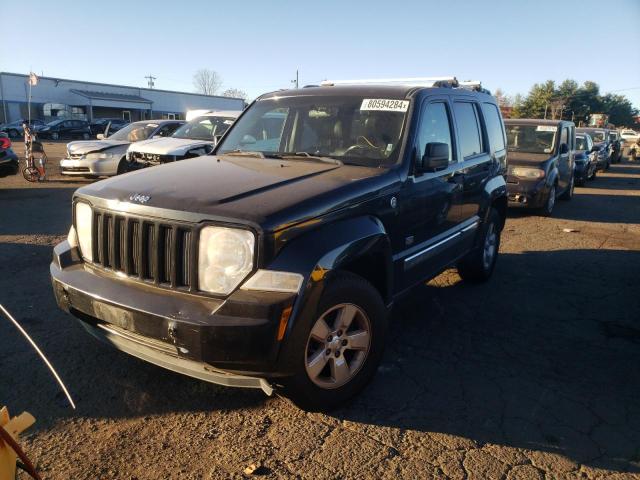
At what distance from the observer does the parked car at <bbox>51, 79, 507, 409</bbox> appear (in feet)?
8.21

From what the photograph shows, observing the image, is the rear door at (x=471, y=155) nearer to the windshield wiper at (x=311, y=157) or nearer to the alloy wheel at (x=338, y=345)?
the windshield wiper at (x=311, y=157)

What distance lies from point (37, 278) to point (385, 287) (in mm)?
3918

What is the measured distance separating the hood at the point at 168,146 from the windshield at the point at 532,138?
6724 mm


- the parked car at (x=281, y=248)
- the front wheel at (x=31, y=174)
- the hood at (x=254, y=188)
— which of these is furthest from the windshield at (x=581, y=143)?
the front wheel at (x=31, y=174)

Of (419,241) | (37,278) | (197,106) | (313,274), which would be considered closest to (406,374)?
(419,241)

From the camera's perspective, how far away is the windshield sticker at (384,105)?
3.80 metres

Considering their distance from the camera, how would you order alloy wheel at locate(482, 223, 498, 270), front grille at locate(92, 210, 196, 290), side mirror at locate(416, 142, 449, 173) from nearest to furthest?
front grille at locate(92, 210, 196, 290)
side mirror at locate(416, 142, 449, 173)
alloy wheel at locate(482, 223, 498, 270)

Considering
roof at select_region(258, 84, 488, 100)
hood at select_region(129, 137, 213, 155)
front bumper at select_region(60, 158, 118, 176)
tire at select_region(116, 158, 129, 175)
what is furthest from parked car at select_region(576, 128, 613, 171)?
roof at select_region(258, 84, 488, 100)

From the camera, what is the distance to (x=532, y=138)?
426 inches

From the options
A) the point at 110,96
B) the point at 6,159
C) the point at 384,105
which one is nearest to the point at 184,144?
the point at 6,159

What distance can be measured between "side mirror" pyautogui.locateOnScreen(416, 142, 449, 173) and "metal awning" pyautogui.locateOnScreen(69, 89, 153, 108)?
53.1m

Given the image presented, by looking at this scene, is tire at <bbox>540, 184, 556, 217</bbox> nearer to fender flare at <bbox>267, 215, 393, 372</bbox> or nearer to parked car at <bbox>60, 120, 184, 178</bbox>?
fender flare at <bbox>267, 215, 393, 372</bbox>

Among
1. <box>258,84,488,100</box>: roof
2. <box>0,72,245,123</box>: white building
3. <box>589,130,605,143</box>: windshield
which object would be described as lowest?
<box>258,84,488,100</box>: roof

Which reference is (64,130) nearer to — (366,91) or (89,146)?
(89,146)
